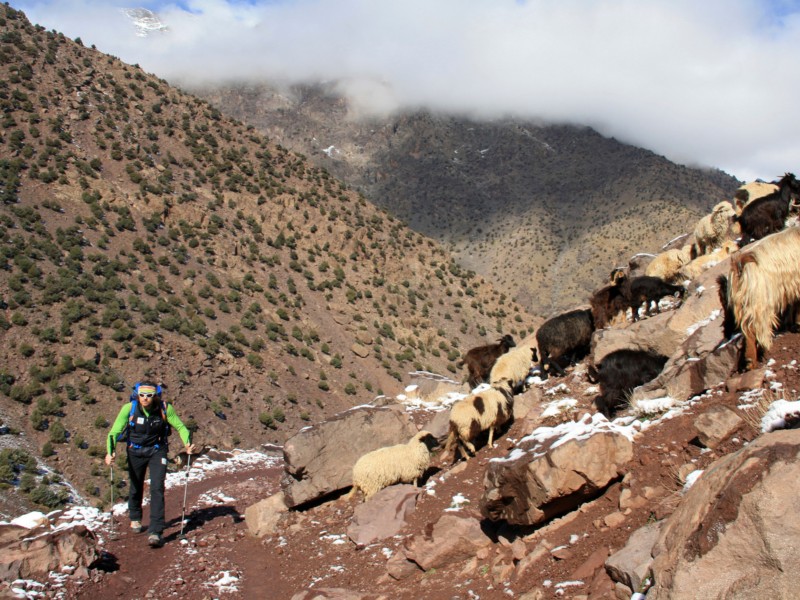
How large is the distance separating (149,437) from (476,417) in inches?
215

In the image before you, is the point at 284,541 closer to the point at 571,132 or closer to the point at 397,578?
the point at 397,578

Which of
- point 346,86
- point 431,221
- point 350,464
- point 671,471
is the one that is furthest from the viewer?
point 346,86

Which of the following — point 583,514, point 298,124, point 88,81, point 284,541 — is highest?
point 298,124

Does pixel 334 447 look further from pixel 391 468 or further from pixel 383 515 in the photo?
pixel 383 515

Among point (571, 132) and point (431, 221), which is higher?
point (571, 132)

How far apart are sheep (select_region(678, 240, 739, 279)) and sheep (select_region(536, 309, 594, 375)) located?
335 cm

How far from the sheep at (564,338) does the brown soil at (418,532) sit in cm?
107

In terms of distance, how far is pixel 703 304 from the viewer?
33.1 ft

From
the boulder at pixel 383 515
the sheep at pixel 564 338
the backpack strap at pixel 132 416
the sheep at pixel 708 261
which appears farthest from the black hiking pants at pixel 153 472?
the sheep at pixel 708 261

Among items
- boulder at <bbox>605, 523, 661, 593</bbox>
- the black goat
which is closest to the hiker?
boulder at <bbox>605, 523, 661, 593</bbox>

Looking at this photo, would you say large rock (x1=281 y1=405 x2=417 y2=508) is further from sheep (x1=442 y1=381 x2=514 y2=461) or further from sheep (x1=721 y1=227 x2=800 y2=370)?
sheep (x1=721 y1=227 x2=800 y2=370)

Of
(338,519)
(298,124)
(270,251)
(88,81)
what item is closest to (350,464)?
(338,519)

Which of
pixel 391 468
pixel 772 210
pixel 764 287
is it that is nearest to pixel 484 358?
pixel 391 468

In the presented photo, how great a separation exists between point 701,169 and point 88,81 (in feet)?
337
